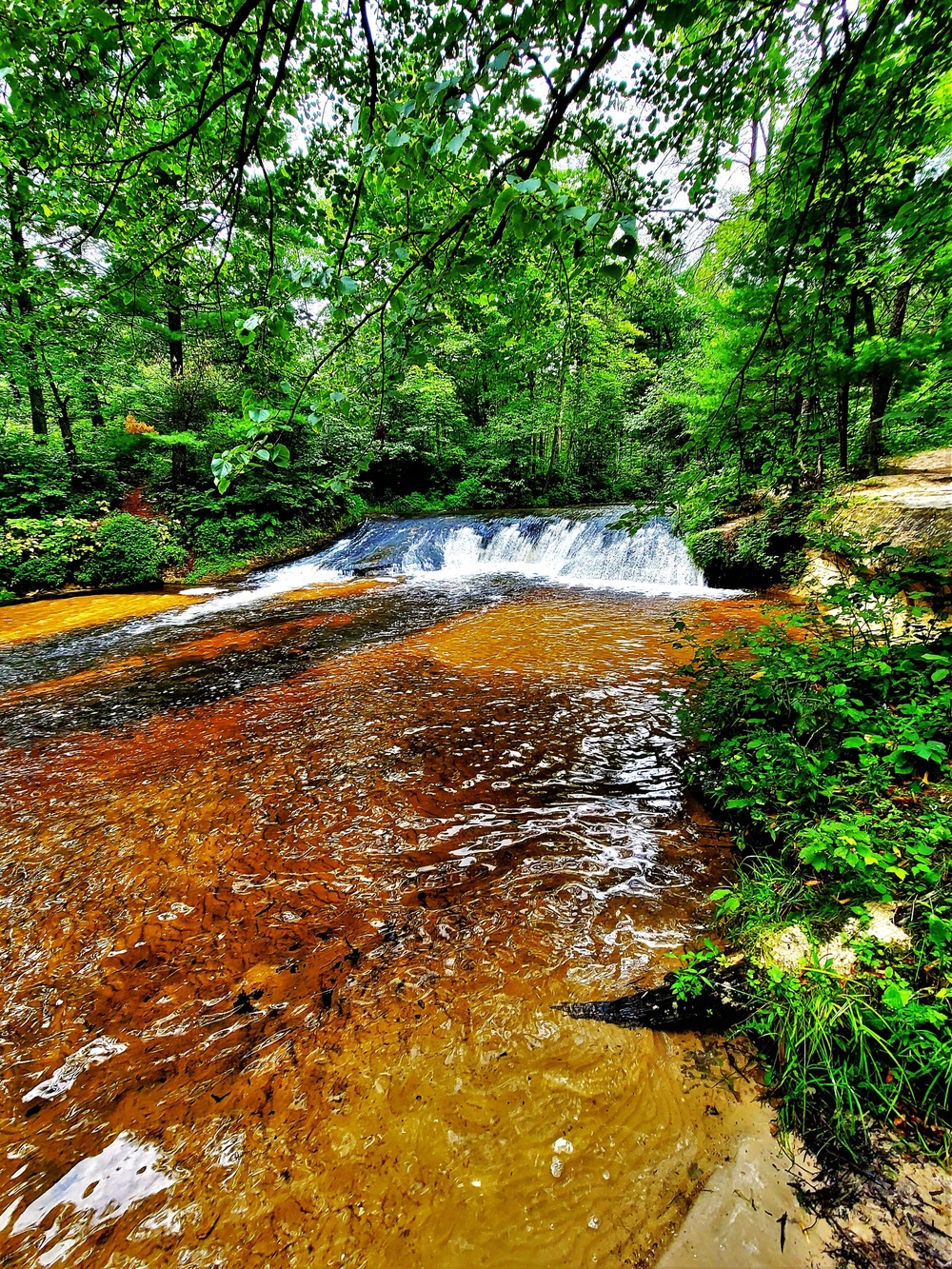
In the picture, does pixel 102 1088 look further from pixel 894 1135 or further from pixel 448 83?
pixel 448 83

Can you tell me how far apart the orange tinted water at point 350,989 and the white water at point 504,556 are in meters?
6.28

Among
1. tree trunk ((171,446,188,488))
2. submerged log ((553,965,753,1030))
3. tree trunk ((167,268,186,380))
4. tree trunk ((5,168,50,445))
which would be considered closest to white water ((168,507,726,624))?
tree trunk ((171,446,188,488))

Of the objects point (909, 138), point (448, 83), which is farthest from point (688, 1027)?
point (909, 138)

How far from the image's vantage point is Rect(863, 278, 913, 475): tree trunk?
18.3 feet

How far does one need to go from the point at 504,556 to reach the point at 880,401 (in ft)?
27.0

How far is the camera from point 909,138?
9.65ft

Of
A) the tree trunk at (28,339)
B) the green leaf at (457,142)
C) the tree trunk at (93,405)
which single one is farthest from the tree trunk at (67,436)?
the green leaf at (457,142)

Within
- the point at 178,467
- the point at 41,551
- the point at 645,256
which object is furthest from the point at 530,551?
the point at 41,551

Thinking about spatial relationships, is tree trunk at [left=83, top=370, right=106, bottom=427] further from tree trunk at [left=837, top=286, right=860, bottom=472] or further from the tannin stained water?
tree trunk at [left=837, top=286, right=860, bottom=472]

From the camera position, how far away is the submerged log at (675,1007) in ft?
5.35

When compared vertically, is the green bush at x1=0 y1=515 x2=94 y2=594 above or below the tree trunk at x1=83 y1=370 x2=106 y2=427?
below

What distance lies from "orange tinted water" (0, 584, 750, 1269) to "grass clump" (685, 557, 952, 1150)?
0.96ft

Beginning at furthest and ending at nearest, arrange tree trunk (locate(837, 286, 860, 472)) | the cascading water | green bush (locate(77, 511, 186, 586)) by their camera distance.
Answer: green bush (locate(77, 511, 186, 586)) < the cascading water < tree trunk (locate(837, 286, 860, 472))

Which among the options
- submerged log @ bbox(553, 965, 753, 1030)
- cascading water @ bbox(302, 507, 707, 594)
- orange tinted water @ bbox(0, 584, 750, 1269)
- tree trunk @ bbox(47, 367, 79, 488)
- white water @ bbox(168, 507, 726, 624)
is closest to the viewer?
orange tinted water @ bbox(0, 584, 750, 1269)
